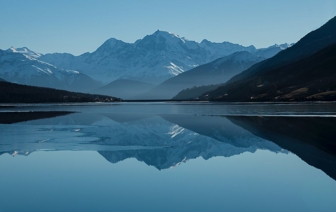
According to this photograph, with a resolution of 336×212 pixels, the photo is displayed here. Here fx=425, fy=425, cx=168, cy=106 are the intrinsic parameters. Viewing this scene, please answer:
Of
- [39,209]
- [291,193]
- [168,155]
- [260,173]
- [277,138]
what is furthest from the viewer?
[277,138]

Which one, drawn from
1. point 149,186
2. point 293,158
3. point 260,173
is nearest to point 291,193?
point 260,173

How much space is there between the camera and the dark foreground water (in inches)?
866

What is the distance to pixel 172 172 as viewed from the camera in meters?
30.1

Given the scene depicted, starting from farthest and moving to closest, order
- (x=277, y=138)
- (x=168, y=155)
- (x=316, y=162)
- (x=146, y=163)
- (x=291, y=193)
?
1. (x=277, y=138)
2. (x=168, y=155)
3. (x=146, y=163)
4. (x=316, y=162)
5. (x=291, y=193)

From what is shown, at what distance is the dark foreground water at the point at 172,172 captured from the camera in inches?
866

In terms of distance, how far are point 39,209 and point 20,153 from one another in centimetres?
1941

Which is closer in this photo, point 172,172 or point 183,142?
point 172,172

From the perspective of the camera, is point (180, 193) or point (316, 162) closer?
point (180, 193)

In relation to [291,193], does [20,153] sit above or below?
above

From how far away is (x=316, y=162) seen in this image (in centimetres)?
3142

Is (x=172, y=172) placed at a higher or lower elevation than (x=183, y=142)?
lower

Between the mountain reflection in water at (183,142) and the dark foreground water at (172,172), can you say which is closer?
the dark foreground water at (172,172)

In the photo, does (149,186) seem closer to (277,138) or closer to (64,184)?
(64,184)

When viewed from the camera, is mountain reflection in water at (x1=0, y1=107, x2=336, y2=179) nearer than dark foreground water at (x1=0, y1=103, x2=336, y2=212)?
No
